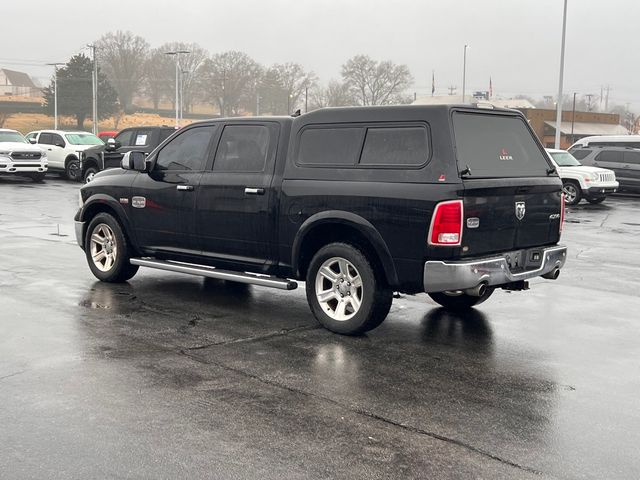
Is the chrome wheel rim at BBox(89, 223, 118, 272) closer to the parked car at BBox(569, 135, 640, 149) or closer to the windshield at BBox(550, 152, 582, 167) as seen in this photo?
the windshield at BBox(550, 152, 582, 167)

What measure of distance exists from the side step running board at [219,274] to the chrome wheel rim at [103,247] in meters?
0.47

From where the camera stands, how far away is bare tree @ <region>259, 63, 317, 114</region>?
108 metres

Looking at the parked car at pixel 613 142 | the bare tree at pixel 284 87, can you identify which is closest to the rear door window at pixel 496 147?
the parked car at pixel 613 142

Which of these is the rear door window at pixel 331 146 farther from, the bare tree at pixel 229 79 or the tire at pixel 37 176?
the bare tree at pixel 229 79

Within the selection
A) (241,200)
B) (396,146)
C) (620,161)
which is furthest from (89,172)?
(396,146)

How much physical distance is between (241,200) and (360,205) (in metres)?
1.47

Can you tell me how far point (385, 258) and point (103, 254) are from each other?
4.15 meters

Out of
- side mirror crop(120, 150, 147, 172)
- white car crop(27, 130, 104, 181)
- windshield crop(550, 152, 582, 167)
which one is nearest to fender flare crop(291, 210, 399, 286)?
side mirror crop(120, 150, 147, 172)

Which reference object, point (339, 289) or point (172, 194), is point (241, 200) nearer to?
point (172, 194)

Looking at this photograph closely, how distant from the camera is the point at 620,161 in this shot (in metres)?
26.5

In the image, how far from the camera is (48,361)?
590cm

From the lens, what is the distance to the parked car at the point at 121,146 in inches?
870

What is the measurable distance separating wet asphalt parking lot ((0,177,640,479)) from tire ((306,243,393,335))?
0.53 feet

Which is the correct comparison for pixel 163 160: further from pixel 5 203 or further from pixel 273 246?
pixel 5 203
